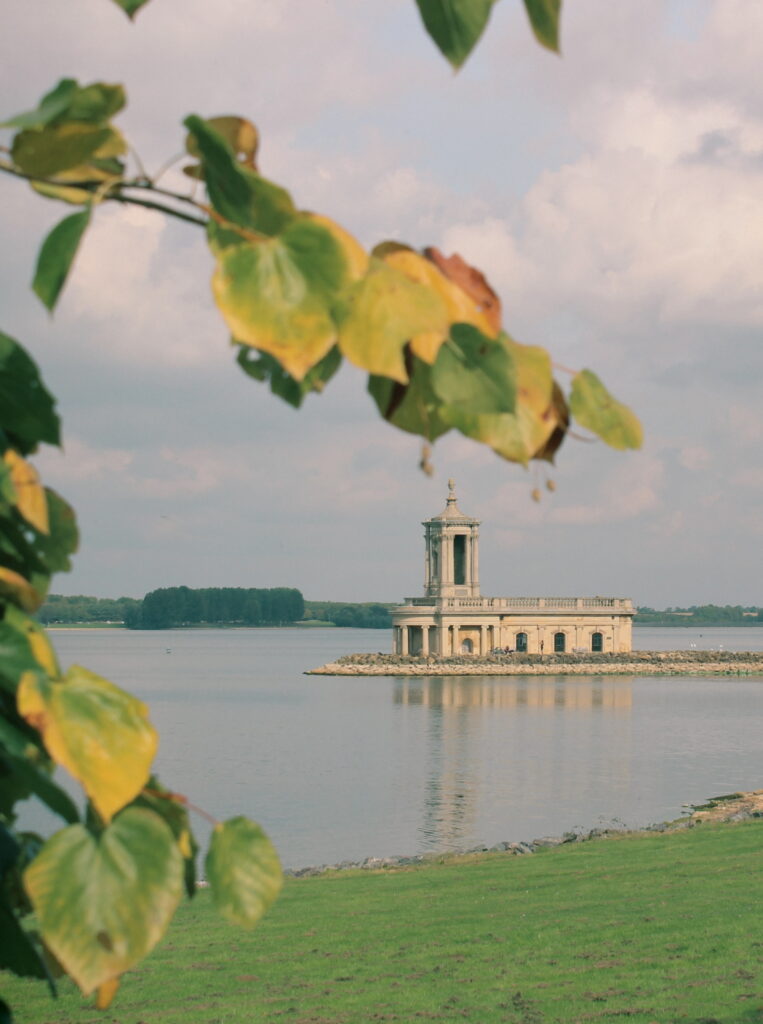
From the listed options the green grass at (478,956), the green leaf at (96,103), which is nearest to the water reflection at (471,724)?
the green grass at (478,956)

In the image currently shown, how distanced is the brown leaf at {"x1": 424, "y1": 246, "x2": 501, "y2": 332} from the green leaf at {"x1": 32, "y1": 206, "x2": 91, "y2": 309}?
32 centimetres

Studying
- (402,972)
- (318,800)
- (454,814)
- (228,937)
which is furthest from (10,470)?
(318,800)

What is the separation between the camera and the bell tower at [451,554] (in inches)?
3366

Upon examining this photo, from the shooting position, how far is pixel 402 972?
11.1 meters

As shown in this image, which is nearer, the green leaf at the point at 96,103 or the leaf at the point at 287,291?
the leaf at the point at 287,291

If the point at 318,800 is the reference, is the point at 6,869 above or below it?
above

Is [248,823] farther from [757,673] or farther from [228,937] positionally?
[757,673]

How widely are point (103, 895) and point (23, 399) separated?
1.56ft

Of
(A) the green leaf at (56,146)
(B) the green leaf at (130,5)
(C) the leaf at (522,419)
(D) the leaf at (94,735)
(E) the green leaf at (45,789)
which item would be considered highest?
(B) the green leaf at (130,5)

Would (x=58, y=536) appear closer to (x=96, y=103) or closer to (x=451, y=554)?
(x=96, y=103)

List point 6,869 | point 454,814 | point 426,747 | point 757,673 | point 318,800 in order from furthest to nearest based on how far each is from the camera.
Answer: point 757,673 → point 426,747 → point 318,800 → point 454,814 → point 6,869

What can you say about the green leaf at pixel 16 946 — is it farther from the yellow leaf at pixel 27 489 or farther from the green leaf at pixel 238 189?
the green leaf at pixel 238 189

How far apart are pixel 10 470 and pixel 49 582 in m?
0.25

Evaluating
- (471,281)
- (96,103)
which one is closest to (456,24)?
(471,281)
